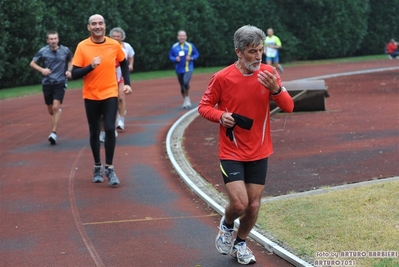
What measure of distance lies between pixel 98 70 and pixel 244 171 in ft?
14.1

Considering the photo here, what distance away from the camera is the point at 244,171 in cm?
688

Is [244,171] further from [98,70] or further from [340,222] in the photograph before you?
[98,70]

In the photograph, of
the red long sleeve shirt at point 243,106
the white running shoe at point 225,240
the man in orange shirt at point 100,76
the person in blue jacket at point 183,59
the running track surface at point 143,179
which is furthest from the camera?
the person in blue jacket at point 183,59

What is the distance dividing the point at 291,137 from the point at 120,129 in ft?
13.0

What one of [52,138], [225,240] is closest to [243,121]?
[225,240]

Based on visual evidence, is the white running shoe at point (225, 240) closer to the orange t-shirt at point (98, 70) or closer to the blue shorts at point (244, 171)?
the blue shorts at point (244, 171)

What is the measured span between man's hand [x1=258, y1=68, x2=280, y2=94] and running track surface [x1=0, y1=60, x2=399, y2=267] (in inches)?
62.0

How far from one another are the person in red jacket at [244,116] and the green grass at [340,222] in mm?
698

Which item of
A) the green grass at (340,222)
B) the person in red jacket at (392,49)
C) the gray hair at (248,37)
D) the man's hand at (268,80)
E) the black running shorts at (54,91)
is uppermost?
the gray hair at (248,37)

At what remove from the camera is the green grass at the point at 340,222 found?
6.88m

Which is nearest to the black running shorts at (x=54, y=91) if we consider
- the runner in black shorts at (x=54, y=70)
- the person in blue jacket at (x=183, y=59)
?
the runner in black shorts at (x=54, y=70)

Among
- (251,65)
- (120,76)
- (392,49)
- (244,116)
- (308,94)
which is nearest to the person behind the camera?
(251,65)

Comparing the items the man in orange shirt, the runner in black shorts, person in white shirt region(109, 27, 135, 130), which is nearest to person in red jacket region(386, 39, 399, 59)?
person in white shirt region(109, 27, 135, 130)

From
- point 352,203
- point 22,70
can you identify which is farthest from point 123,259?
point 22,70
